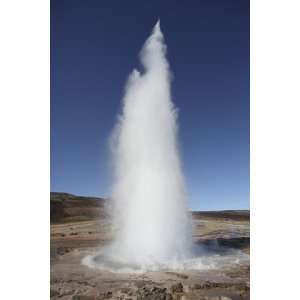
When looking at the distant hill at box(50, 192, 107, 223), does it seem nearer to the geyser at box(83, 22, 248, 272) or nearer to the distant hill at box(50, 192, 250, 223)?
the distant hill at box(50, 192, 250, 223)

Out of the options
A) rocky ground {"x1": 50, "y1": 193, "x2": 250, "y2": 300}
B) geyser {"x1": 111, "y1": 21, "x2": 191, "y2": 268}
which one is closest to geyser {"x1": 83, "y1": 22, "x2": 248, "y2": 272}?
geyser {"x1": 111, "y1": 21, "x2": 191, "y2": 268}

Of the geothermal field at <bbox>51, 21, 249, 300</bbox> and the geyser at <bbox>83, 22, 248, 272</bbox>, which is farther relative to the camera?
the geyser at <bbox>83, 22, 248, 272</bbox>

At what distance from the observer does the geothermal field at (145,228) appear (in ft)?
20.1

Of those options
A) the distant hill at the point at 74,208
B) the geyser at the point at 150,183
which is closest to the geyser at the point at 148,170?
the geyser at the point at 150,183

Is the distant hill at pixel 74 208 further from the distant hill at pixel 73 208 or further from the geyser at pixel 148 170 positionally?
the geyser at pixel 148 170

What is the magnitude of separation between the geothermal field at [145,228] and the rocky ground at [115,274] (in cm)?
1

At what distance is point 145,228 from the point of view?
638 centimetres

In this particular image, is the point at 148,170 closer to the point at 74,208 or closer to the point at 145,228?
the point at 145,228

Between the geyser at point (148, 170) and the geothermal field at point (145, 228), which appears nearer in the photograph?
the geothermal field at point (145, 228)

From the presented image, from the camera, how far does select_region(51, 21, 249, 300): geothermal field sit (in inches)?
241

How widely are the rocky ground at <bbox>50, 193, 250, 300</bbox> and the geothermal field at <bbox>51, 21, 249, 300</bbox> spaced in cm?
1
